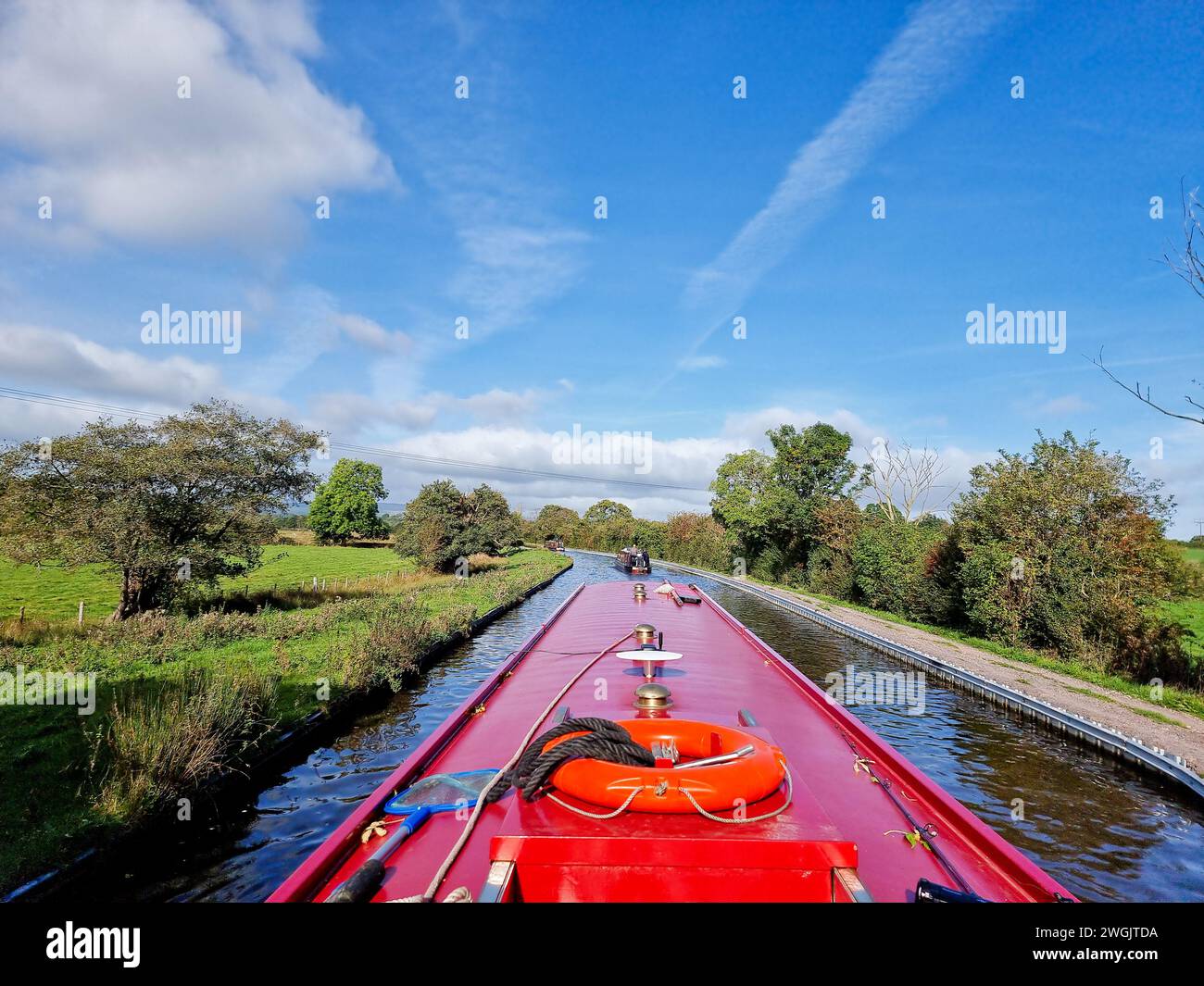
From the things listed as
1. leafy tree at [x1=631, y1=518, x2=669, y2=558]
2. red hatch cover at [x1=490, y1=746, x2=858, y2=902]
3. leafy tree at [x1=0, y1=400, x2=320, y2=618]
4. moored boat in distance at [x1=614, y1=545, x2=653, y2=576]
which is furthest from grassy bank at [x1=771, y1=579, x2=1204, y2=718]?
leafy tree at [x1=631, y1=518, x2=669, y2=558]

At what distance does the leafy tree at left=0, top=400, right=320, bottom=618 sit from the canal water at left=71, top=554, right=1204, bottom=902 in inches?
241

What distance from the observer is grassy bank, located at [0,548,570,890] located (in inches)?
195

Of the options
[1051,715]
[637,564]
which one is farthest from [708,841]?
[637,564]

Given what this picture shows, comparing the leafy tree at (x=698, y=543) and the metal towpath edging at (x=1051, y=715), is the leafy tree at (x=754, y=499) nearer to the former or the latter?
the leafy tree at (x=698, y=543)

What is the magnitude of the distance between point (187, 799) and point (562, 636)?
236 inches

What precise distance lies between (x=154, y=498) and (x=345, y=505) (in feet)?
172

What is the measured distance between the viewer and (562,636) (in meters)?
10.6

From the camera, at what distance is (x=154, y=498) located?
12.6 meters

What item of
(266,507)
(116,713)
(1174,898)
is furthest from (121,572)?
(1174,898)

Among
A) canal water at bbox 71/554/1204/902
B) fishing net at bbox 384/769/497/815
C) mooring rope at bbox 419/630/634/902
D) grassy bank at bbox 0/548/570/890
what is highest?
mooring rope at bbox 419/630/634/902

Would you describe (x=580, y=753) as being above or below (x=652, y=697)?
above

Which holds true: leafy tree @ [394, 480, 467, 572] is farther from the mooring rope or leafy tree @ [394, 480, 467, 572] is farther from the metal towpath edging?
the mooring rope

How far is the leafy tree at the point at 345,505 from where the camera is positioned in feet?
203

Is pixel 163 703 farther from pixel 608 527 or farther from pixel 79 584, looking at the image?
pixel 608 527
